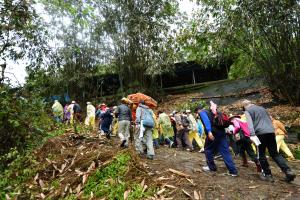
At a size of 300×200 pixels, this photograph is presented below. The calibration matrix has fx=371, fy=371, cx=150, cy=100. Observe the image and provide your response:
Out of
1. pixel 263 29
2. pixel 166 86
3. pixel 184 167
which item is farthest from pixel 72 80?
pixel 184 167

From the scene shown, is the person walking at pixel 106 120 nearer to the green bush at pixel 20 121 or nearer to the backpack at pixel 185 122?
the backpack at pixel 185 122

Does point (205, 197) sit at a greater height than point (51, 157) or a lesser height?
lesser

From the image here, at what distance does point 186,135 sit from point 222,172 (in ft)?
16.5

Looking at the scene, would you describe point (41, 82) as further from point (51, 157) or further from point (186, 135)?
point (186, 135)

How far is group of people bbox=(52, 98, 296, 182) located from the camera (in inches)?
300

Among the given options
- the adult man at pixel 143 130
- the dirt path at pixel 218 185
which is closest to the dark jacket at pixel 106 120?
the adult man at pixel 143 130

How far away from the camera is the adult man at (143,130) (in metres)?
9.37

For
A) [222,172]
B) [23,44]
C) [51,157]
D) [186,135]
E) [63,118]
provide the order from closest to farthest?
[222,172] → [51,157] → [23,44] → [186,135] → [63,118]

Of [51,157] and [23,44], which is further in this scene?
[23,44]

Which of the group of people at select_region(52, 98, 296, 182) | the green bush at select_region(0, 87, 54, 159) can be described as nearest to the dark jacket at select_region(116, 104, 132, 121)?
the group of people at select_region(52, 98, 296, 182)

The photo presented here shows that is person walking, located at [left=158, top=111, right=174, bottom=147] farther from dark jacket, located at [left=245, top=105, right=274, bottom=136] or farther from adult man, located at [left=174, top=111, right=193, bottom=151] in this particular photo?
dark jacket, located at [left=245, top=105, right=274, bottom=136]

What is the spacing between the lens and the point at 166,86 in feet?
97.4

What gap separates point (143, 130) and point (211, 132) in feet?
6.52

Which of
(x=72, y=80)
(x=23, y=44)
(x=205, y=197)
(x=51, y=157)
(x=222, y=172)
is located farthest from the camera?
(x=72, y=80)
